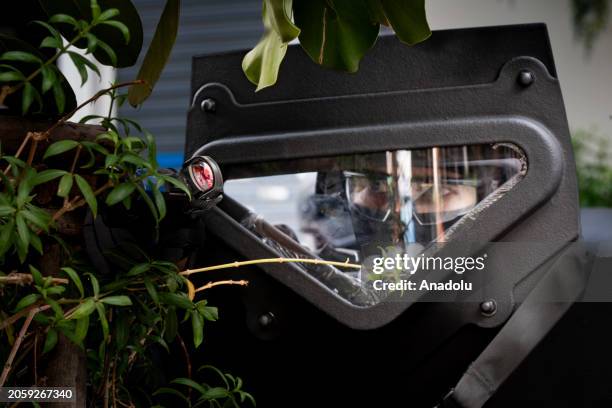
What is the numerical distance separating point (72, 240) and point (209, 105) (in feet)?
1.54

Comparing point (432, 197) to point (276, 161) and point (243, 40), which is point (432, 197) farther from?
point (243, 40)

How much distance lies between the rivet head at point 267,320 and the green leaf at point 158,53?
1.53ft

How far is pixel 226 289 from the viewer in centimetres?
158

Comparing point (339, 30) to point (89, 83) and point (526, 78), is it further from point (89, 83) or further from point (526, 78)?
point (89, 83)

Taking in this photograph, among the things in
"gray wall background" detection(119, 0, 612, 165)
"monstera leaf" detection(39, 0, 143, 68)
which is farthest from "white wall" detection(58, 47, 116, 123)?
"monstera leaf" detection(39, 0, 143, 68)

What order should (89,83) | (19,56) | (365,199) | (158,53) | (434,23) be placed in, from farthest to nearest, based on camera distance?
1. (89,83)
2. (434,23)
3. (365,199)
4. (158,53)
5. (19,56)

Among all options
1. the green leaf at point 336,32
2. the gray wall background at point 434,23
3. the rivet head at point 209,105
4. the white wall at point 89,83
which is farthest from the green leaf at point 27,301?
the white wall at point 89,83

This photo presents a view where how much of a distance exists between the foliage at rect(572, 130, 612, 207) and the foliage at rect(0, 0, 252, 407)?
1960mm

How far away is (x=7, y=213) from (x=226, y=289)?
657 millimetres

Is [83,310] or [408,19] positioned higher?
[408,19]

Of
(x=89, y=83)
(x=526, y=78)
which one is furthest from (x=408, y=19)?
(x=89, y=83)

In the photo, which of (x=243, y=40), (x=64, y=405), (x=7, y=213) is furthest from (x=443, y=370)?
(x=243, y=40)

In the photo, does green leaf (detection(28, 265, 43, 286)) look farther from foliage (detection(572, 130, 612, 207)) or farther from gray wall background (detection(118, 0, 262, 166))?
gray wall background (detection(118, 0, 262, 166))

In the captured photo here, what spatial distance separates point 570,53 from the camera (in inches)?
121
